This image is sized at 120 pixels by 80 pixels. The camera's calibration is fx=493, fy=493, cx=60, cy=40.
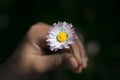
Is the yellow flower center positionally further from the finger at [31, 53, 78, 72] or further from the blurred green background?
the blurred green background

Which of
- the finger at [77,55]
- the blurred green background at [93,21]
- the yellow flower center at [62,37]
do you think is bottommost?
the finger at [77,55]

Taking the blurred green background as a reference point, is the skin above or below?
below

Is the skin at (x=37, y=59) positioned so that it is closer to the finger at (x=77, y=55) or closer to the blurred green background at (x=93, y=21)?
the finger at (x=77, y=55)

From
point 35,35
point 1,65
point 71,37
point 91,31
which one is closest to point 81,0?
point 91,31

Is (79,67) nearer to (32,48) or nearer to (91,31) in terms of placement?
(32,48)

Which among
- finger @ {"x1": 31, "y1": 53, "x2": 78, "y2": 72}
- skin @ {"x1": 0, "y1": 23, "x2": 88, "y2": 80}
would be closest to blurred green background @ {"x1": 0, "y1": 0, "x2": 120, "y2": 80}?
skin @ {"x1": 0, "y1": 23, "x2": 88, "y2": 80}

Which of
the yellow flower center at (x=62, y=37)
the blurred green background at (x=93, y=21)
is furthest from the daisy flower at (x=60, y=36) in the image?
the blurred green background at (x=93, y=21)

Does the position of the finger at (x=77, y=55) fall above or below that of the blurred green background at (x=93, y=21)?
below
